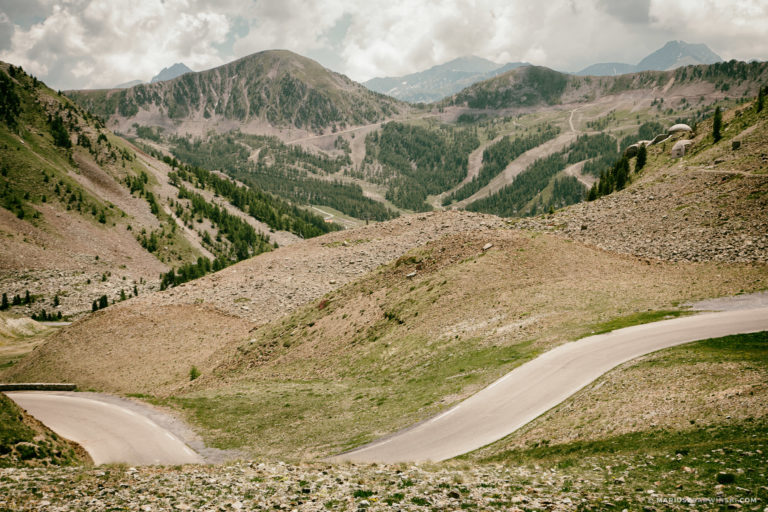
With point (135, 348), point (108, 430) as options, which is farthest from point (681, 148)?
point (108, 430)

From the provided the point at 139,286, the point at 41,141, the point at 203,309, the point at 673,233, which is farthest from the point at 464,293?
the point at 41,141

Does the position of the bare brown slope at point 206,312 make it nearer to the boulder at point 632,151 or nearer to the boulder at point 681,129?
the boulder at point 632,151

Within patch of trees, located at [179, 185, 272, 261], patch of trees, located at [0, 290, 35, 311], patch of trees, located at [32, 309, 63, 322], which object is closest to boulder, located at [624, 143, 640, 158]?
patch of trees, located at [179, 185, 272, 261]

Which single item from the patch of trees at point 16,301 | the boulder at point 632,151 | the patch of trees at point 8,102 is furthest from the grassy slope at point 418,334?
the patch of trees at point 8,102

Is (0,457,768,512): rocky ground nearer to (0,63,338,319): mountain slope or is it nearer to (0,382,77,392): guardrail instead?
(0,382,77,392): guardrail

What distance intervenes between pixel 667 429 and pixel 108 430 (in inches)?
1419

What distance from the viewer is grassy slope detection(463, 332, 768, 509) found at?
40.4ft

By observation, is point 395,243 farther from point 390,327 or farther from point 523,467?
point 523,467

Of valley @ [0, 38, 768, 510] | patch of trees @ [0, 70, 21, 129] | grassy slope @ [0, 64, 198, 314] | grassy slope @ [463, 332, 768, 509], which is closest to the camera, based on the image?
grassy slope @ [463, 332, 768, 509]

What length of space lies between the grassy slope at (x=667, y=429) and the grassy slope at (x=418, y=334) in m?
6.56

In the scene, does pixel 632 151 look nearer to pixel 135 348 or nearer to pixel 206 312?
pixel 206 312

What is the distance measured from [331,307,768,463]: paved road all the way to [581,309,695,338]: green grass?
666mm

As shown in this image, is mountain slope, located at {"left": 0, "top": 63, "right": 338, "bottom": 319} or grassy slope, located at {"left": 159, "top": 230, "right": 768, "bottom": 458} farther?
mountain slope, located at {"left": 0, "top": 63, "right": 338, "bottom": 319}

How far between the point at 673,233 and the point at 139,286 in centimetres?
12345
